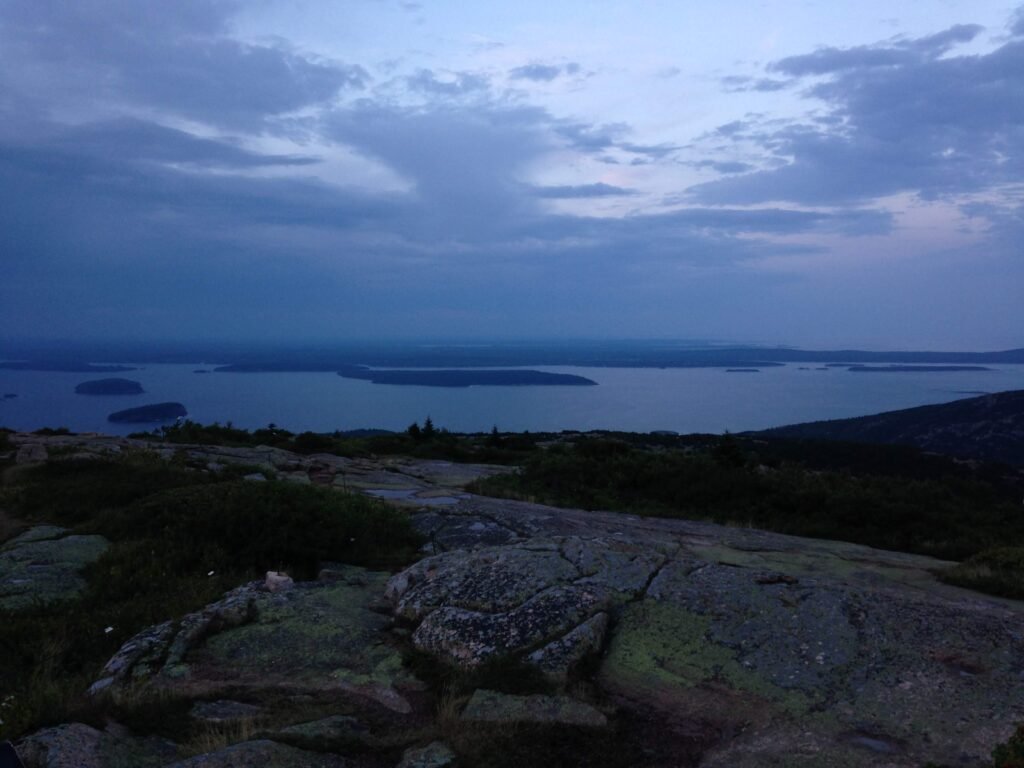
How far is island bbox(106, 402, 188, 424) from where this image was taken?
55.5m

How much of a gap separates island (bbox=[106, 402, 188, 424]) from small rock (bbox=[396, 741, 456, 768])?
190 ft

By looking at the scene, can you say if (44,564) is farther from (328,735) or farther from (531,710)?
(531,710)

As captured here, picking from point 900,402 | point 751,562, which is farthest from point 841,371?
point 751,562

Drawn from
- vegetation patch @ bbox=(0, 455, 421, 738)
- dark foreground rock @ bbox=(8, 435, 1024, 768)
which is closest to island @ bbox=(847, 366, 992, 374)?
vegetation patch @ bbox=(0, 455, 421, 738)

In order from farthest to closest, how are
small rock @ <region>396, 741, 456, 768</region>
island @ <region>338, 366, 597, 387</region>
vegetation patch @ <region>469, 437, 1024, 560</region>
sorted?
island @ <region>338, 366, 597, 387</region>, vegetation patch @ <region>469, 437, 1024, 560</region>, small rock @ <region>396, 741, 456, 768</region>

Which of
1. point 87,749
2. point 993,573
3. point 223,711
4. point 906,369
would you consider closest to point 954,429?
point 993,573

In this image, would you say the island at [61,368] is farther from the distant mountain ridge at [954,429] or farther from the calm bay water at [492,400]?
the distant mountain ridge at [954,429]

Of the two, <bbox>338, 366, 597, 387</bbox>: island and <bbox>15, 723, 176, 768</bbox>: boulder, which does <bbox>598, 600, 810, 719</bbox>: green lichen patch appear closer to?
<bbox>15, 723, 176, 768</bbox>: boulder

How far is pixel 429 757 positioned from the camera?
3.98m

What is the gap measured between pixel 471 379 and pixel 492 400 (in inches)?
1235

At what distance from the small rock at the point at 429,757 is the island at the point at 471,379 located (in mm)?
120701

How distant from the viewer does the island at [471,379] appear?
5030 inches

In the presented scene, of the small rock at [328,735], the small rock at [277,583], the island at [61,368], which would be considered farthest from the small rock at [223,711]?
the island at [61,368]

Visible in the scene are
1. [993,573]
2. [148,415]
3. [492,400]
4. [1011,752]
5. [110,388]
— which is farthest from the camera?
[492,400]
